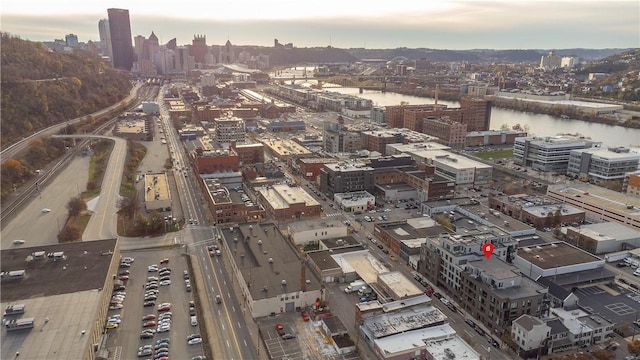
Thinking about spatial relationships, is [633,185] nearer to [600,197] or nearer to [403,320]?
[600,197]

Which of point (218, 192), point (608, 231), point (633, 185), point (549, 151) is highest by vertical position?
point (549, 151)

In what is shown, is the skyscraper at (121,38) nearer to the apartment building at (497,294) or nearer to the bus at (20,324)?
the bus at (20,324)

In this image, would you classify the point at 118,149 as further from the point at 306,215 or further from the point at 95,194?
the point at 306,215

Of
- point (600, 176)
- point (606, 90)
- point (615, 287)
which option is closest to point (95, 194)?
point (615, 287)

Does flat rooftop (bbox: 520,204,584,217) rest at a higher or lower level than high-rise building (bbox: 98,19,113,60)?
lower

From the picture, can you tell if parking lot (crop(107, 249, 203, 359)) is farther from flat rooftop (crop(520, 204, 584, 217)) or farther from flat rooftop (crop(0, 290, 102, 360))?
flat rooftop (crop(520, 204, 584, 217))

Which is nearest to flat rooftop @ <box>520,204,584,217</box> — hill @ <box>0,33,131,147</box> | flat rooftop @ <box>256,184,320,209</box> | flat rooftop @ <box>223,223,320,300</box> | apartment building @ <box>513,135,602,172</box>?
apartment building @ <box>513,135,602,172</box>

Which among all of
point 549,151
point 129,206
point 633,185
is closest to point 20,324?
point 129,206
